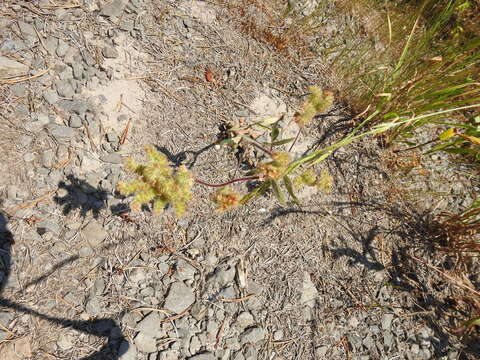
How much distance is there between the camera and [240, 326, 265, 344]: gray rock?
1733 mm

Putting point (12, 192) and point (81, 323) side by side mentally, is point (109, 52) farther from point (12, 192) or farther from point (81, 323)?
point (81, 323)

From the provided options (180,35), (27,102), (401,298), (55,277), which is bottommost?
(55,277)

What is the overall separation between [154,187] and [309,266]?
3.44ft

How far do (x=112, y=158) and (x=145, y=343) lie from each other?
3.14 ft

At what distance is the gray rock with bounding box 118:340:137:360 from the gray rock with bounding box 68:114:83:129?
1.13m

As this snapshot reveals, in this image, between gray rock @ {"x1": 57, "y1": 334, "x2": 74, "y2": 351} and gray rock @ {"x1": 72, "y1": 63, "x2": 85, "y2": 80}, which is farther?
gray rock @ {"x1": 72, "y1": 63, "x2": 85, "y2": 80}

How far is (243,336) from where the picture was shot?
174cm

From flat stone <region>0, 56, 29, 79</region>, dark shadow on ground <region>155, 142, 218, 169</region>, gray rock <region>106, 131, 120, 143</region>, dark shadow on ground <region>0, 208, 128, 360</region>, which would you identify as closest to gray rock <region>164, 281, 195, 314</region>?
dark shadow on ground <region>0, 208, 128, 360</region>

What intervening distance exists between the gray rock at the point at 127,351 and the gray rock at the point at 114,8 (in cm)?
186

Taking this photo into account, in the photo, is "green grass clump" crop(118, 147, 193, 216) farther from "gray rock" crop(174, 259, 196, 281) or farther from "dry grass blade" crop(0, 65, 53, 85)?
"dry grass blade" crop(0, 65, 53, 85)

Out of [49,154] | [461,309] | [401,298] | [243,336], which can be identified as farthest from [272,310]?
[49,154]

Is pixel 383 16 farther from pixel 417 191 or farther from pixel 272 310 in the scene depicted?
pixel 272 310

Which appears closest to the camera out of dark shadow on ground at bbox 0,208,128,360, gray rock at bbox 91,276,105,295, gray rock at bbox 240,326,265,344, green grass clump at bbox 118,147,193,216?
green grass clump at bbox 118,147,193,216

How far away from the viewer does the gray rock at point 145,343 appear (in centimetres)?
158
